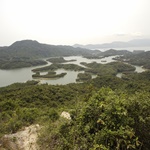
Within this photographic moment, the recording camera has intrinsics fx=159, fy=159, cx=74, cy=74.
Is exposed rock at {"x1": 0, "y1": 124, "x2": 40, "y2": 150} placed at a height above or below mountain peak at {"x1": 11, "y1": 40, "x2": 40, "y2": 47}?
below

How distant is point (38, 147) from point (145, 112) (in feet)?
11.0

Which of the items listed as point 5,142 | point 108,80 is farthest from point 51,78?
point 5,142

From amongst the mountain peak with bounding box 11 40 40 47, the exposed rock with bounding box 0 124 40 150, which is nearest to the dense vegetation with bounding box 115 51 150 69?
the exposed rock with bounding box 0 124 40 150

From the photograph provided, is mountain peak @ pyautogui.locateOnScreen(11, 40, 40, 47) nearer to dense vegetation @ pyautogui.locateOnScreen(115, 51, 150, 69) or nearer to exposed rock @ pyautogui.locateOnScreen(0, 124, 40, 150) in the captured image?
dense vegetation @ pyautogui.locateOnScreen(115, 51, 150, 69)

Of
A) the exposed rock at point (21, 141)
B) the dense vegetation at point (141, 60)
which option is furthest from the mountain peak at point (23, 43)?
the exposed rock at point (21, 141)

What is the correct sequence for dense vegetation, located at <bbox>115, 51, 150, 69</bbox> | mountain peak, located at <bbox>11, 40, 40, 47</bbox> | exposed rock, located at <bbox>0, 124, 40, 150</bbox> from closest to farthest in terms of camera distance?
exposed rock, located at <bbox>0, 124, 40, 150</bbox>
dense vegetation, located at <bbox>115, 51, 150, 69</bbox>
mountain peak, located at <bbox>11, 40, 40, 47</bbox>

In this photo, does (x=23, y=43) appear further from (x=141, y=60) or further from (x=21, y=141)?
(x=21, y=141)

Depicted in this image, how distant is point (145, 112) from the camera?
169 inches

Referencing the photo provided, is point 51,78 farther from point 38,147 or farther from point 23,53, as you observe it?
point 23,53

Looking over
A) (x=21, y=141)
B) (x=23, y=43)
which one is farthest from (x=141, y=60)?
(x=23, y=43)

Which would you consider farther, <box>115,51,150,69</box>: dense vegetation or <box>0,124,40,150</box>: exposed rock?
<box>115,51,150,69</box>: dense vegetation

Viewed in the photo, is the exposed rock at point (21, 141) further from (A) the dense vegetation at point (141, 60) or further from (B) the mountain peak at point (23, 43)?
(B) the mountain peak at point (23, 43)

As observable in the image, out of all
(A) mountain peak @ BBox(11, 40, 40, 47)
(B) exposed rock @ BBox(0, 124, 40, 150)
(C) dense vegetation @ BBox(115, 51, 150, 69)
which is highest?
(A) mountain peak @ BBox(11, 40, 40, 47)

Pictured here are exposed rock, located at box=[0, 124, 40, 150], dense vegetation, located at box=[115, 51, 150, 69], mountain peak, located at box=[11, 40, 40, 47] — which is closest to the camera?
exposed rock, located at box=[0, 124, 40, 150]
